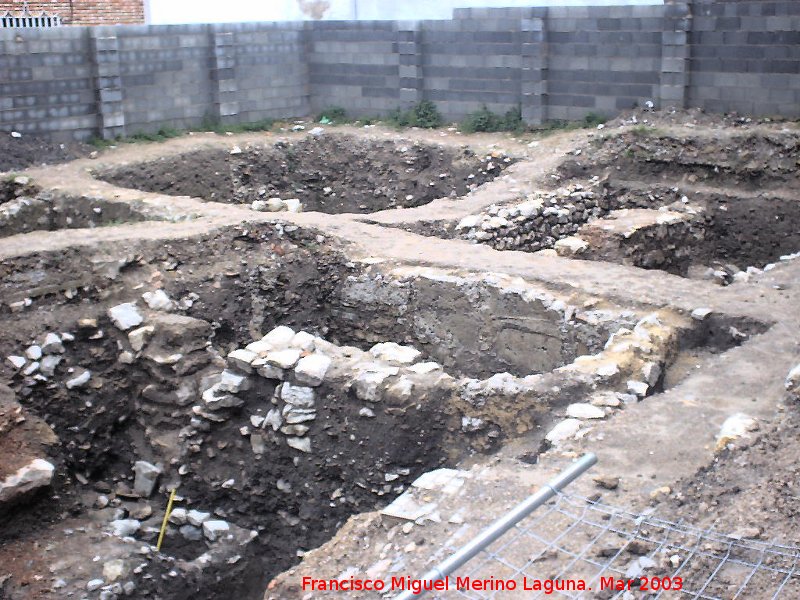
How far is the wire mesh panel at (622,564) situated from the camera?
11.1ft

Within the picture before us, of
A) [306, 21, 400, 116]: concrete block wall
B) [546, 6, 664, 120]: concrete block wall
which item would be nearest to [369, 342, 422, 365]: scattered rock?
[546, 6, 664, 120]: concrete block wall

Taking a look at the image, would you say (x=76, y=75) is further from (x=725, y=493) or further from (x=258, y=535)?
(x=725, y=493)

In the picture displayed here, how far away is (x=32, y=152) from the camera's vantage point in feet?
39.0

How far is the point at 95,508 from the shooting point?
22.4 ft

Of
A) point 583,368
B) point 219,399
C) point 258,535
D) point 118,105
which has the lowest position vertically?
point 258,535

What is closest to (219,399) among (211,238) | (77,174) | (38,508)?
(38,508)

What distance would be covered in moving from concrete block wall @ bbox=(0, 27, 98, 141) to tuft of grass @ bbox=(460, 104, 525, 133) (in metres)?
5.11

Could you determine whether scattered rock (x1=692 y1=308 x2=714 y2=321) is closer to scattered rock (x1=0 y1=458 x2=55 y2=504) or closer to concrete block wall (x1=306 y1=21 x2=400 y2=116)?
scattered rock (x1=0 y1=458 x2=55 y2=504)

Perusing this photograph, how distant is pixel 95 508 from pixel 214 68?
8.72 metres

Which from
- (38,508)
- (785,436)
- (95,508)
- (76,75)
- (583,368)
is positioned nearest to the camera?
(785,436)

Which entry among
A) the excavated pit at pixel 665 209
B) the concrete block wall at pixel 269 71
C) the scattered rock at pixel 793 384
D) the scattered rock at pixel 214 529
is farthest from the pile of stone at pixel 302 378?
the concrete block wall at pixel 269 71

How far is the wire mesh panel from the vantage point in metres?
3.38

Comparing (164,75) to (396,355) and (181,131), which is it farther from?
(396,355)

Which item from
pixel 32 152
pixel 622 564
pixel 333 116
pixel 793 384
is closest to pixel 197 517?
pixel 622 564
